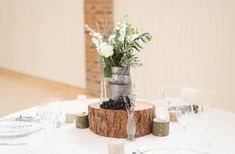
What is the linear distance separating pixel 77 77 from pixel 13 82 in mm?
1521

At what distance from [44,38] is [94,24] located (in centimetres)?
167

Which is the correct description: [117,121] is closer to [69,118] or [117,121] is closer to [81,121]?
[81,121]

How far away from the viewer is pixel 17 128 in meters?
1.79

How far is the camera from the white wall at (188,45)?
3715 millimetres

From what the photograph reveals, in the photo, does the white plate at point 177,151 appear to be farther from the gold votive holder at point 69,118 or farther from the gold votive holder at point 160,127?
the gold votive holder at point 69,118

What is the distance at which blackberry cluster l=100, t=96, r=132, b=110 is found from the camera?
68.7 inches

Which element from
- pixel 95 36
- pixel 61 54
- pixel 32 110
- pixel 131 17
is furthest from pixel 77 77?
pixel 95 36

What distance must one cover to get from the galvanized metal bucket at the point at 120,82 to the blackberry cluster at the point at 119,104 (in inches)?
1.8

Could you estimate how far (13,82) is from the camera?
6633mm

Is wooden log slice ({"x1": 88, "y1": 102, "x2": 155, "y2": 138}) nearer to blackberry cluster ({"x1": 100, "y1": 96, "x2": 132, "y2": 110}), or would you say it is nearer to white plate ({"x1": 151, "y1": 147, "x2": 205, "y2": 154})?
blackberry cluster ({"x1": 100, "y1": 96, "x2": 132, "y2": 110})

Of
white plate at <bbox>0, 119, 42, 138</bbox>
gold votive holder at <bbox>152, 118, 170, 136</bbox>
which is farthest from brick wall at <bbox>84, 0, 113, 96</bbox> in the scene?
gold votive holder at <bbox>152, 118, 170, 136</bbox>

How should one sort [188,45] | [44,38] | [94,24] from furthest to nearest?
[44,38]
[94,24]
[188,45]

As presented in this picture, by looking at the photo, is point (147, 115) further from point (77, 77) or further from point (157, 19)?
point (77, 77)

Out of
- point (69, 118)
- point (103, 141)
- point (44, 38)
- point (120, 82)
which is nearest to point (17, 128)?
point (69, 118)
